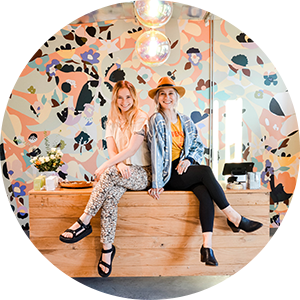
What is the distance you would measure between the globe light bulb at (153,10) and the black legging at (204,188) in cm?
113

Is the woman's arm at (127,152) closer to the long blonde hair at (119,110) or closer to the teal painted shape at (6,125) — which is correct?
the long blonde hair at (119,110)

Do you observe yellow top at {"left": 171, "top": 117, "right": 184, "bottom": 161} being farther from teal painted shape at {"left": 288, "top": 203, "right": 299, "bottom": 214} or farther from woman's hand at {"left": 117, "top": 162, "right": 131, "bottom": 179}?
teal painted shape at {"left": 288, "top": 203, "right": 299, "bottom": 214}

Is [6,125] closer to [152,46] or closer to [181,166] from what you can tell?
[152,46]

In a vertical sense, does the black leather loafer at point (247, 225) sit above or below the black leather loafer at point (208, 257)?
above

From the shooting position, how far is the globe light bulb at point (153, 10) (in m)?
2.23

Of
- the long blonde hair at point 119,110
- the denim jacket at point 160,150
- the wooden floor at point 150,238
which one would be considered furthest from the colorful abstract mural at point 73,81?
the wooden floor at point 150,238

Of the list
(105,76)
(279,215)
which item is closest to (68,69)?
(105,76)

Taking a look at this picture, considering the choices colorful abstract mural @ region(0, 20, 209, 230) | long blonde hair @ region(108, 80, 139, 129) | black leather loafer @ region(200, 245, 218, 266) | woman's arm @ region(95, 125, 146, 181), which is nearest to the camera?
black leather loafer @ region(200, 245, 218, 266)

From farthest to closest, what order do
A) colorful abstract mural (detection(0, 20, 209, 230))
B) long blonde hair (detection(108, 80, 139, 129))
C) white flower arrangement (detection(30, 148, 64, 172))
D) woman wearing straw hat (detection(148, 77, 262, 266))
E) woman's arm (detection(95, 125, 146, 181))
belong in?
colorful abstract mural (detection(0, 20, 209, 230)) < white flower arrangement (detection(30, 148, 64, 172)) < long blonde hair (detection(108, 80, 139, 129)) < woman's arm (detection(95, 125, 146, 181)) < woman wearing straw hat (detection(148, 77, 262, 266))

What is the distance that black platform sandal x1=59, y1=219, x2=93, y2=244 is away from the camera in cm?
223

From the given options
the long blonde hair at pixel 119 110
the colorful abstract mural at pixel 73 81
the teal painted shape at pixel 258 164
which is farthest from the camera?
the teal painted shape at pixel 258 164

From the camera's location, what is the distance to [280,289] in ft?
8.32

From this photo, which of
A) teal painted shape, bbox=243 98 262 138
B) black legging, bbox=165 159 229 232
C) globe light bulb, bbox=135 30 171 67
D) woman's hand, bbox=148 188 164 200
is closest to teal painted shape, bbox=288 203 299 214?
teal painted shape, bbox=243 98 262 138

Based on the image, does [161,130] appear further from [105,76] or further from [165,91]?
[105,76]
